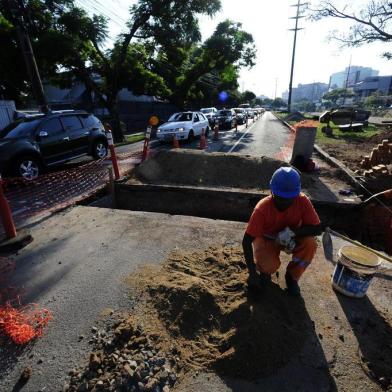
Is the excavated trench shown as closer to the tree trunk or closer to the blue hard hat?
the blue hard hat

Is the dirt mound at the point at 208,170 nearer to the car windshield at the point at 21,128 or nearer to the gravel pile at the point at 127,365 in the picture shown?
the car windshield at the point at 21,128

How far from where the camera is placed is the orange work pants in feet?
9.50

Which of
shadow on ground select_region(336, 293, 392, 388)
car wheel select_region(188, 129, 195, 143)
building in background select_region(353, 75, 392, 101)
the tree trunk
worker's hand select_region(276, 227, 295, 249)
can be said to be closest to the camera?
shadow on ground select_region(336, 293, 392, 388)

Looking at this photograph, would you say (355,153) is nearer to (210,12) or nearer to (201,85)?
(210,12)

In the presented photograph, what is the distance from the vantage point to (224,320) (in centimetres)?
264

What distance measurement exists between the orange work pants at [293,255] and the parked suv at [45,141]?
7103 mm

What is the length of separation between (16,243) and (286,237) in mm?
3947

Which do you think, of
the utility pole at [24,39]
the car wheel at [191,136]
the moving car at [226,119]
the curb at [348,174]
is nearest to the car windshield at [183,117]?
the car wheel at [191,136]

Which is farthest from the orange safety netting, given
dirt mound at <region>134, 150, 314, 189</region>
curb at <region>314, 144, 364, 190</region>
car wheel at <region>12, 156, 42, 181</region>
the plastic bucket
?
curb at <region>314, 144, 364, 190</region>

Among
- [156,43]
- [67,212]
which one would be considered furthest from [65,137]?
[156,43]

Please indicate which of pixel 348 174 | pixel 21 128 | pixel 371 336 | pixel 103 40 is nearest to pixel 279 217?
pixel 371 336

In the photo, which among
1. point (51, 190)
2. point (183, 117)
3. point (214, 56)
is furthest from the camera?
point (214, 56)

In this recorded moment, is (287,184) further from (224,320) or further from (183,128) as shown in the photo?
(183,128)

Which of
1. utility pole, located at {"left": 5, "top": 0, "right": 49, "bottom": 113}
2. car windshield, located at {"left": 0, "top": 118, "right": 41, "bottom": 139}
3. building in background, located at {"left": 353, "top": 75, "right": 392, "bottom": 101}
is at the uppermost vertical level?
utility pole, located at {"left": 5, "top": 0, "right": 49, "bottom": 113}
